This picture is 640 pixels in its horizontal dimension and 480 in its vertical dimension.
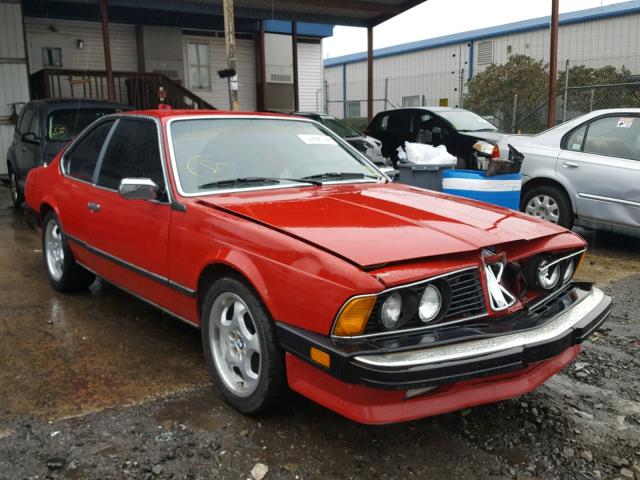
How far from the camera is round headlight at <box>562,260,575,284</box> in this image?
3031 millimetres

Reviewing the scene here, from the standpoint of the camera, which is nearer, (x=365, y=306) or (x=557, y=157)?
(x=365, y=306)

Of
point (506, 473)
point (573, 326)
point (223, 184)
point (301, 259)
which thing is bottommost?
point (506, 473)

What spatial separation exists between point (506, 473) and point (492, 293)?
75cm

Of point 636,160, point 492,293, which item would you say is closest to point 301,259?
point 492,293

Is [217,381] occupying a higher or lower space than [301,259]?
lower

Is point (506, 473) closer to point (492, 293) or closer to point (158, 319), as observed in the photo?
point (492, 293)

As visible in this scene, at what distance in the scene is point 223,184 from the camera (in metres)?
3.43

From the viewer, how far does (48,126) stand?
27.1 ft

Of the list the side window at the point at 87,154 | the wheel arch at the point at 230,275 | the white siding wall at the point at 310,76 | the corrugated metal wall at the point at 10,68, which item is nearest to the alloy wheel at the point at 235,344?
the wheel arch at the point at 230,275

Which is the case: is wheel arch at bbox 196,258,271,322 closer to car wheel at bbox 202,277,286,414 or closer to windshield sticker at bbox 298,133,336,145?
car wheel at bbox 202,277,286,414

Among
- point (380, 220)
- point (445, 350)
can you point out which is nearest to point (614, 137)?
point (380, 220)

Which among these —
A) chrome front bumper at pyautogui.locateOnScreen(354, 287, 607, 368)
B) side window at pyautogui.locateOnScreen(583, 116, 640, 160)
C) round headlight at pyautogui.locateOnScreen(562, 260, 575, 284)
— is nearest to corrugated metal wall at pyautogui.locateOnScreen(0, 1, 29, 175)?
side window at pyautogui.locateOnScreen(583, 116, 640, 160)

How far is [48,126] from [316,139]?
18.7ft

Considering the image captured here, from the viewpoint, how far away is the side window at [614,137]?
623 cm
